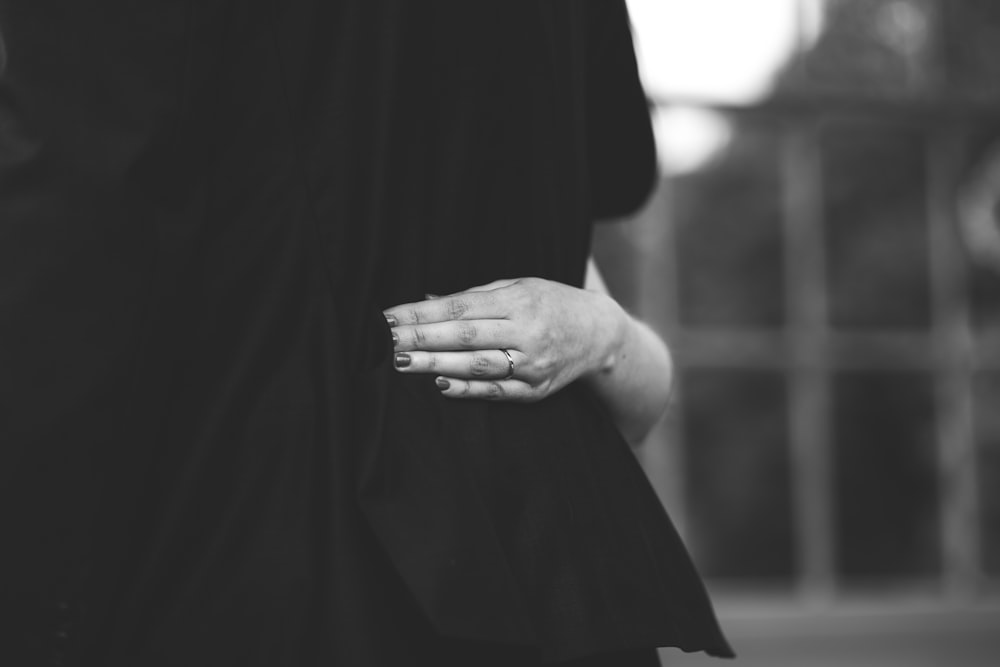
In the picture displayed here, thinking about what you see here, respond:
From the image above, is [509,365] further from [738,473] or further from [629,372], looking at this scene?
[738,473]

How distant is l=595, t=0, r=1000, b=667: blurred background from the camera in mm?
3156

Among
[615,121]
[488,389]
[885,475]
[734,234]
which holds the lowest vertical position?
[885,475]

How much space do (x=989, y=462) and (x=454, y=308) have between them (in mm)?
2809

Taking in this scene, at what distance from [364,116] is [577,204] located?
0.79ft

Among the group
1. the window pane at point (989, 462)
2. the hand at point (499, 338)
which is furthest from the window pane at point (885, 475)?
the hand at point (499, 338)

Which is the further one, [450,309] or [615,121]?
[615,121]

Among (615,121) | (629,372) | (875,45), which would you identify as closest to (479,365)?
(629,372)

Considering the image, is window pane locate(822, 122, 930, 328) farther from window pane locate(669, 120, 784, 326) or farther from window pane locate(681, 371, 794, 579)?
window pane locate(681, 371, 794, 579)

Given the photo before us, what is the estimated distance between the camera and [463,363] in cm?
92

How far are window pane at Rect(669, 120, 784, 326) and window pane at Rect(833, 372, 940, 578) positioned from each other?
342 mm

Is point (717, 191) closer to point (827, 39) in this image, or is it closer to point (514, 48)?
point (827, 39)

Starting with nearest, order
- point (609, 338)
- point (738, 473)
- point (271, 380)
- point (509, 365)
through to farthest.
Answer: point (271, 380)
point (509, 365)
point (609, 338)
point (738, 473)

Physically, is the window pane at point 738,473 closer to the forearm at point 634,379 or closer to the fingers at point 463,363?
the forearm at point 634,379

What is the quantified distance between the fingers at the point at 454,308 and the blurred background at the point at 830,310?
7.15ft
